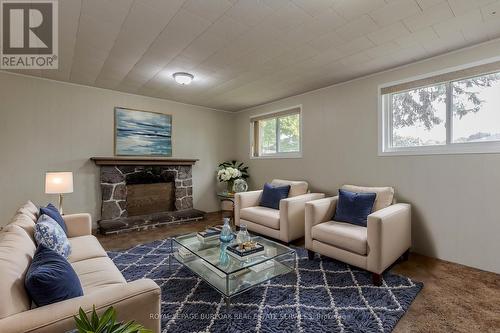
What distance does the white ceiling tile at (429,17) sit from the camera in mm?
1970

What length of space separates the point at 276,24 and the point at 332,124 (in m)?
2.04

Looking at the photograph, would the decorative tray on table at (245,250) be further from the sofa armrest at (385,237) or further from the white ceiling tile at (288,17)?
Answer: the white ceiling tile at (288,17)

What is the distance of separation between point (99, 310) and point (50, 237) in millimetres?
1029

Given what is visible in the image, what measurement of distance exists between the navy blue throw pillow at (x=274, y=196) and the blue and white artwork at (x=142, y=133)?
2.20 metres

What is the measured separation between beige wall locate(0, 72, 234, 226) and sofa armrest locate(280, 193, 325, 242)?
2.81m

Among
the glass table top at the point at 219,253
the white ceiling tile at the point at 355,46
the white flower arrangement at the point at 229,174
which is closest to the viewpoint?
the glass table top at the point at 219,253

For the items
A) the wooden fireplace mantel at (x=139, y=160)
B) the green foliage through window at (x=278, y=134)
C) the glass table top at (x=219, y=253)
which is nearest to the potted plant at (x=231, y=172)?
the green foliage through window at (x=278, y=134)

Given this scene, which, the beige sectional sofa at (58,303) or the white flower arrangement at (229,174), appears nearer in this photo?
the beige sectional sofa at (58,303)

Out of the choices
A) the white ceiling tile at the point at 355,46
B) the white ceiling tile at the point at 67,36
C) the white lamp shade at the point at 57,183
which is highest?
the white ceiling tile at the point at 67,36

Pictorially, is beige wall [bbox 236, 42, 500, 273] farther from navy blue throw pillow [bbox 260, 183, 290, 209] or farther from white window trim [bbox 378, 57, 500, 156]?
navy blue throw pillow [bbox 260, 183, 290, 209]

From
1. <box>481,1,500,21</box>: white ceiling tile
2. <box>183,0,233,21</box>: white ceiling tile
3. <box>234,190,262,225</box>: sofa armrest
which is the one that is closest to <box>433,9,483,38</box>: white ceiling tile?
<box>481,1,500,21</box>: white ceiling tile

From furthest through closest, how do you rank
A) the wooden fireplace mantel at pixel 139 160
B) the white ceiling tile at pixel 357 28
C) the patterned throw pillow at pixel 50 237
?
the wooden fireplace mantel at pixel 139 160, the white ceiling tile at pixel 357 28, the patterned throw pillow at pixel 50 237

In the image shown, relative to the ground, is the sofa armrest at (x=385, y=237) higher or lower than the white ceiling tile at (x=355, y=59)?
lower

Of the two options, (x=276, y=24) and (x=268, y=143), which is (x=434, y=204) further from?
(x=268, y=143)
